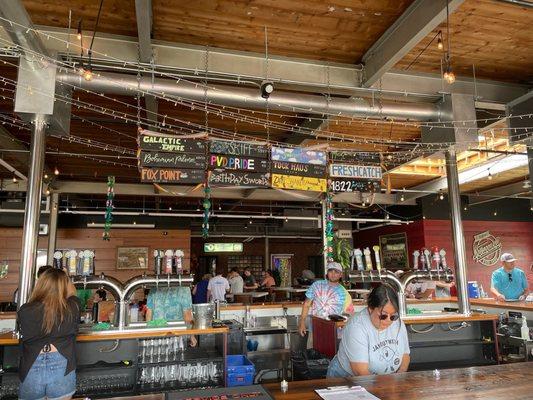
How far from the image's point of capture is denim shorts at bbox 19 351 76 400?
9.34 feet

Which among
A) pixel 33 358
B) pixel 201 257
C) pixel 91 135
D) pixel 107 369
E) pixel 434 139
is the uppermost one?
pixel 91 135

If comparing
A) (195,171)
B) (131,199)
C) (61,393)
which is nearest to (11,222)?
(131,199)

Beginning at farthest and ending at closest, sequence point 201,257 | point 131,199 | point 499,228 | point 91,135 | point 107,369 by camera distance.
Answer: point 201,257 < point 499,228 < point 131,199 < point 91,135 < point 107,369

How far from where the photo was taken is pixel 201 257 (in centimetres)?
1633

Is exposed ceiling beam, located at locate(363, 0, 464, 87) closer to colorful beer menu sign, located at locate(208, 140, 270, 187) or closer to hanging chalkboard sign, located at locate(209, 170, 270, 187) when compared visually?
colorful beer menu sign, located at locate(208, 140, 270, 187)

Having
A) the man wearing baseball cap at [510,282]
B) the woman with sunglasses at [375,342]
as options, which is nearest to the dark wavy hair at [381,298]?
the woman with sunglasses at [375,342]

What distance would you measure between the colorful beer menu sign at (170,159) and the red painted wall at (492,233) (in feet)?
28.1

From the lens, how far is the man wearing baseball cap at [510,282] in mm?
6146

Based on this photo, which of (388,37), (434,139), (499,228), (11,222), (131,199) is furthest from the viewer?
(499,228)

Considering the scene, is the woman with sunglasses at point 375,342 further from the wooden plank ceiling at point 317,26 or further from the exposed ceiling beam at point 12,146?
the exposed ceiling beam at point 12,146

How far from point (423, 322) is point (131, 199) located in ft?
28.4

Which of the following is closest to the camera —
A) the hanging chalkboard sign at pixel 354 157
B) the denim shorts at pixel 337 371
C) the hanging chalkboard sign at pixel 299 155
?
the denim shorts at pixel 337 371

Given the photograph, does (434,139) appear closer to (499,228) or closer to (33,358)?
(33,358)

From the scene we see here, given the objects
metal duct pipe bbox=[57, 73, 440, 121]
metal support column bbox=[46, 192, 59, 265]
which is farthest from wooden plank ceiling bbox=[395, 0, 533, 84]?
metal support column bbox=[46, 192, 59, 265]
